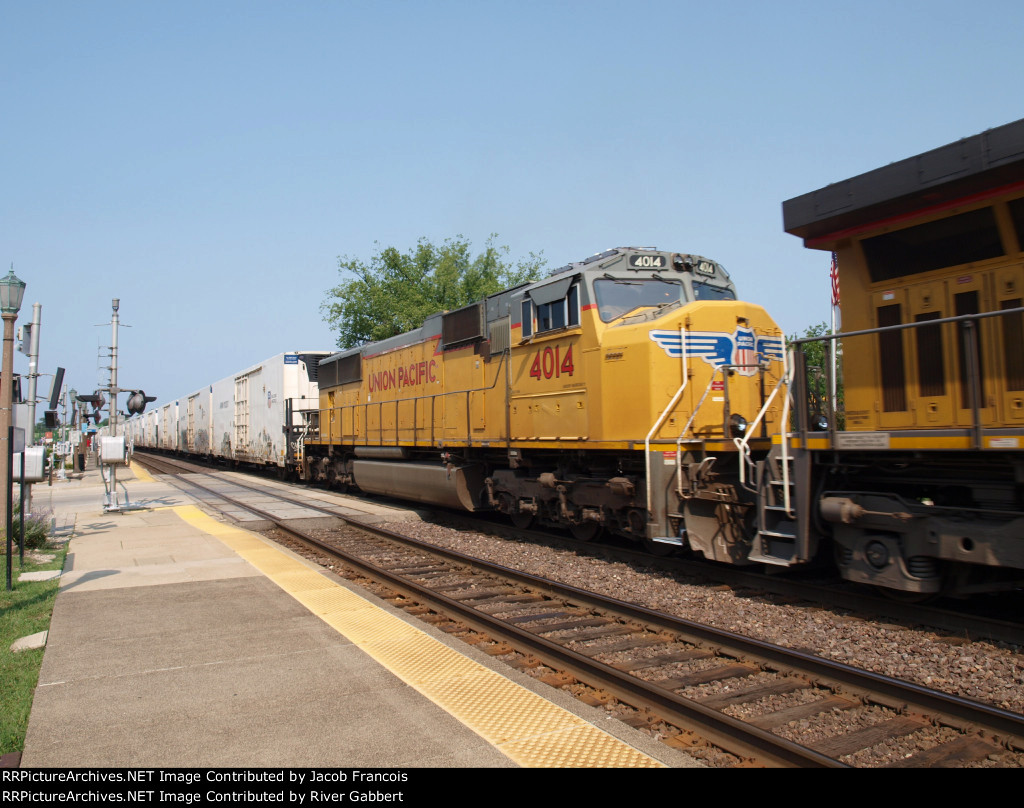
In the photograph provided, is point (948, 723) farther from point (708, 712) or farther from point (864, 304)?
point (864, 304)

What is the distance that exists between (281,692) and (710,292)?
7.50 metres

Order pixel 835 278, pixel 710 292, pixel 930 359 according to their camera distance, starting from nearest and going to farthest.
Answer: pixel 930 359
pixel 835 278
pixel 710 292

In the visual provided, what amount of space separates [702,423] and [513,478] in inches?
139

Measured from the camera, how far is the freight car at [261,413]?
72.8ft

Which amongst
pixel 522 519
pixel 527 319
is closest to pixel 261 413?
pixel 522 519

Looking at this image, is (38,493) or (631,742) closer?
(631,742)

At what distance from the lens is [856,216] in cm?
613

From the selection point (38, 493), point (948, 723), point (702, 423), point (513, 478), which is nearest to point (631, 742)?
point (948, 723)

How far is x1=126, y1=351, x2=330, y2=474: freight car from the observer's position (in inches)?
874

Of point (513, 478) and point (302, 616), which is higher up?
point (513, 478)

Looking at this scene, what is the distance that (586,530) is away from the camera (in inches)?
396

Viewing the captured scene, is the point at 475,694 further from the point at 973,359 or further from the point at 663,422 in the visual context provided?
the point at 663,422

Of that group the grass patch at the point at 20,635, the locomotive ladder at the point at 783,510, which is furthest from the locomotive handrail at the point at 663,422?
the grass patch at the point at 20,635

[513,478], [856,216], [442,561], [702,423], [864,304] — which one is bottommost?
[442,561]
